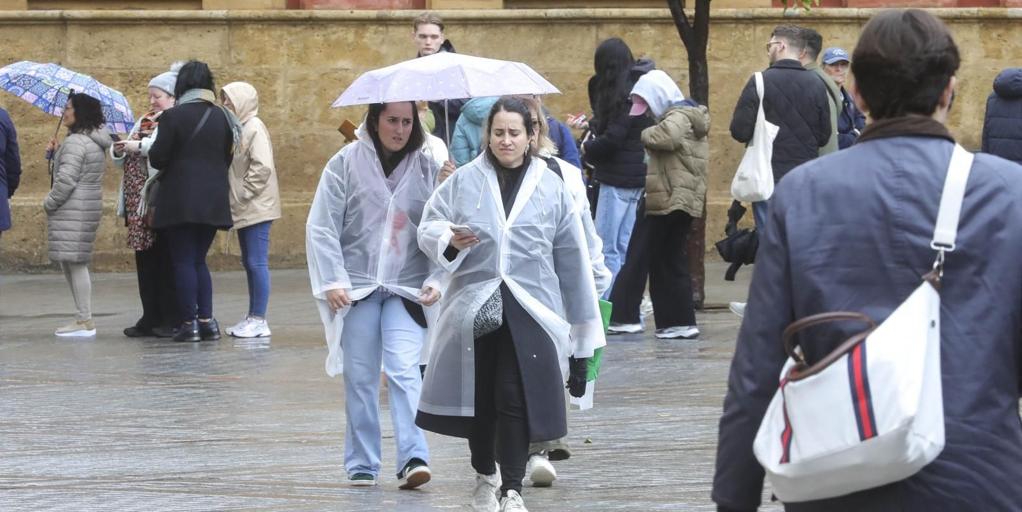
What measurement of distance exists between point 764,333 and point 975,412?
1.30 ft

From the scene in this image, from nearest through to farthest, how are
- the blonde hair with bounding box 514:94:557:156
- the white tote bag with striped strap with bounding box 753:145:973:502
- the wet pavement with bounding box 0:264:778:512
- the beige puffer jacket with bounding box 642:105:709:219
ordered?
the white tote bag with striped strap with bounding box 753:145:973:502
the blonde hair with bounding box 514:94:557:156
the wet pavement with bounding box 0:264:778:512
the beige puffer jacket with bounding box 642:105:709:219

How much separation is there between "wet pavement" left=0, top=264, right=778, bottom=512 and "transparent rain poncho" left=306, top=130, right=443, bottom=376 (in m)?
0.71

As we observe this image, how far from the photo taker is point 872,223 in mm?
3268

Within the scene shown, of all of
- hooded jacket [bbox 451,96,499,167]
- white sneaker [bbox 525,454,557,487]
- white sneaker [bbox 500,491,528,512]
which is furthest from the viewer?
hooded jacket [bbox 451,96,499,167]

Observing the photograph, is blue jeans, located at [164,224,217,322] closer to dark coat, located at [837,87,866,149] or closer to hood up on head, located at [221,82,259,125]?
hood up on head, located at [221,82,259,125]

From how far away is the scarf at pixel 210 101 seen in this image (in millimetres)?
12195

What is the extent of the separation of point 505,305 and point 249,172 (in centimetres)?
637

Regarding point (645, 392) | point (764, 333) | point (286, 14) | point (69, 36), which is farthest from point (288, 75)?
point (764, 333)

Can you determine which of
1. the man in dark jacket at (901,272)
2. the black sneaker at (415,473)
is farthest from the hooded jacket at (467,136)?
the man in dark jacket at (901,272)

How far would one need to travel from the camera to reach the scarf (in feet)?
40.0

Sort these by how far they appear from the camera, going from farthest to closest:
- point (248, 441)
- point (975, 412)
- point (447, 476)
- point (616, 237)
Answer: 1. point (616, 237)
2. point (248, 441)
3. point (447, 476)
4. point (975, 412)

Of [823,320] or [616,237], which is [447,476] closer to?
[823,320]

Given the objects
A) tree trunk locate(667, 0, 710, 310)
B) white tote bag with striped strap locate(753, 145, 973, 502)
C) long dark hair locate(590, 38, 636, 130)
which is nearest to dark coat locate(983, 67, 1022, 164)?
tree trunk locate(667, 0, 710, 310)

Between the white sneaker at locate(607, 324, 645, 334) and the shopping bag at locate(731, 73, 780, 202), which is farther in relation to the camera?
the white sneaker at locate(607, 324, 645, 334)
